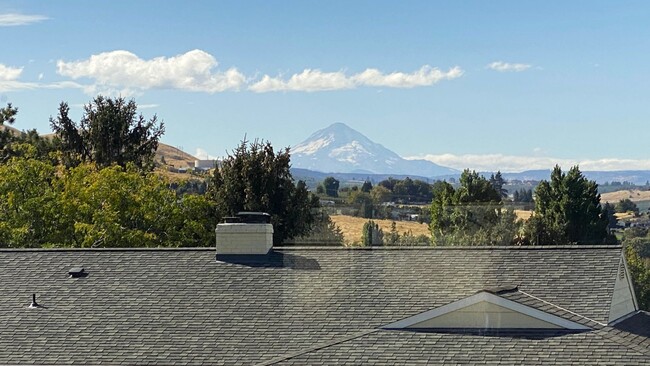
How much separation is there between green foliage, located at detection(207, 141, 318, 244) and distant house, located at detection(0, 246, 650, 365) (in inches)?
1207

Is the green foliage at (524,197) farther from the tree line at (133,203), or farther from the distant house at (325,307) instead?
the distant house at (325,307)

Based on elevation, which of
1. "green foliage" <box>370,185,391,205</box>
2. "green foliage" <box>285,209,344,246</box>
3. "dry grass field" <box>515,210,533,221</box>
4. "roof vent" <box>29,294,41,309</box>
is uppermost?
"green foliage" <box>370,185,391,205</box>

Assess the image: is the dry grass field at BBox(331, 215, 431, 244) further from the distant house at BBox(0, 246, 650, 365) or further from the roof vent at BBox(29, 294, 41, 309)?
the roof vent at BBox(29, 294, 41, 309)

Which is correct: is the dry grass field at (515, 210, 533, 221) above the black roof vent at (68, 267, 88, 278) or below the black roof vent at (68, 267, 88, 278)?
above

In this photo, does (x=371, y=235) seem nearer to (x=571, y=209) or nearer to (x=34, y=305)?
(x=34, y=305)

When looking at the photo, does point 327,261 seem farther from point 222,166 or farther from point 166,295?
point 222,166

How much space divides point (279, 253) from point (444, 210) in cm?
3701

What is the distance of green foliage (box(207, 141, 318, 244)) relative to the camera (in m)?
56.7

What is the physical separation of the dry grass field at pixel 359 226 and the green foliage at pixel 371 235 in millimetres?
245

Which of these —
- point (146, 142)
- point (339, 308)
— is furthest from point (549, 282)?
point (146, 142)

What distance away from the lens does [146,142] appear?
3007 inches

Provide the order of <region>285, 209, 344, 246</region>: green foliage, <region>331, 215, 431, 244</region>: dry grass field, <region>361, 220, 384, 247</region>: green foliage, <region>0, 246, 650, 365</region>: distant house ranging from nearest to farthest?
<region>0, 246, 650, 365</region>: distant house → <region>361, 220, 384, 247</region>: green foliage → <region>285, 209, 344, 246</region>: green foliage → <region>331, 215, 431, 244</region>: dry grass field

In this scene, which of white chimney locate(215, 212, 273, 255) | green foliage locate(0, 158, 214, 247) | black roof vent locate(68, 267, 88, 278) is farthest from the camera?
green foliage locate(0, 158, 214, 247)

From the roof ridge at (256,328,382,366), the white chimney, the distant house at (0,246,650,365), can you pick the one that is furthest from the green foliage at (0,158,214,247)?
the roof ridge at (256,328,382,366)
